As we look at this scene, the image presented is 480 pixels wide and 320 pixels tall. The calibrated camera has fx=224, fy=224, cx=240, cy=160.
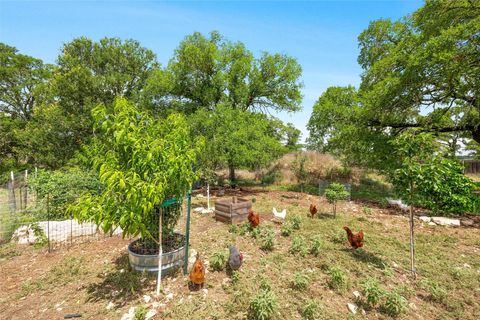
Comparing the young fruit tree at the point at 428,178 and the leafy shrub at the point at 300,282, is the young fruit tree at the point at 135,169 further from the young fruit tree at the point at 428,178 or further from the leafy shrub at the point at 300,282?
the young fruit tree at the point at 428,178

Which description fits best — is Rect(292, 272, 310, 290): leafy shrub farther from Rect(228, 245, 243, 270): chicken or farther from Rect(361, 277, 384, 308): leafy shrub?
Rect(228, 245, 243, 270): chicken

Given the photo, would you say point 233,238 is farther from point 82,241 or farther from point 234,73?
point 234,73

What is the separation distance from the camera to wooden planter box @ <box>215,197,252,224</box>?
8.15m

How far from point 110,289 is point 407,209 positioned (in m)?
13.1

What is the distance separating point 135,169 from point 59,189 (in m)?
7.44

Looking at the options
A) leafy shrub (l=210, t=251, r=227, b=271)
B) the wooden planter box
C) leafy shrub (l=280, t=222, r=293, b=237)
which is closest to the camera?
leafy shrub (l=210, t=251, r=227, b=271)

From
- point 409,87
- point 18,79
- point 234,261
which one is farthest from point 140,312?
point 18,79

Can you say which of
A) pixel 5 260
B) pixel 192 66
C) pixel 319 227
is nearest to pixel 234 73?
pixel 192 66

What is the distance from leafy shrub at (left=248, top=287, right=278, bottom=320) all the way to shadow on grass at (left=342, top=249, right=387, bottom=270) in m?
3.26

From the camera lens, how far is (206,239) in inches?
266

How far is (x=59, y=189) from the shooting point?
352 inches

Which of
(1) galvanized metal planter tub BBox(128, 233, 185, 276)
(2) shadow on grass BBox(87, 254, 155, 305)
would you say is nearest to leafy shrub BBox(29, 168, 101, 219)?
(2) shadow on grass BBox(87, 254, 155, 305)

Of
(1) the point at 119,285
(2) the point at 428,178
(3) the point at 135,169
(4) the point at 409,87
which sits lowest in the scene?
(1) the point at 119,285

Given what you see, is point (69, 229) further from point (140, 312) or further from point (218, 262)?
point (218, 262)
